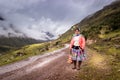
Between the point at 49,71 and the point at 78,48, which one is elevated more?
the point at 78,48

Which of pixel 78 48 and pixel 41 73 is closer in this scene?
pixel 41 73

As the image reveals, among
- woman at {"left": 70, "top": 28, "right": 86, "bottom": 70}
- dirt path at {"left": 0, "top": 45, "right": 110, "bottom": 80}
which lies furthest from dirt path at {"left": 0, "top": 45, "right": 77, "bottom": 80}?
woman at {"left": 70, "top": 28, "right": 86, "bottom": 70}

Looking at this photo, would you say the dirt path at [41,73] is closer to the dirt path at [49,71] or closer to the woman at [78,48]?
the dirt path at [49,71]

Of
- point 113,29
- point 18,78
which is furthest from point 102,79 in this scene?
point 113,29

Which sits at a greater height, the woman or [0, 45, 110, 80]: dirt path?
the woman

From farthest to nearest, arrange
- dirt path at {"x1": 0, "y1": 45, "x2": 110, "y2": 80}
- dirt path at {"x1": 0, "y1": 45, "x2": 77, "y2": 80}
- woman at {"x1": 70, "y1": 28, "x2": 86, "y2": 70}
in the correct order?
woman at {"x1": 70, "y1": 28, "x2": 86, "y2": 70} → dirt path at {"x1": 0, "y1": 45, "x2": 110, "y2": 80} → dirt path at {"x1": 0, "y1": 45, "x2": 77, "y2": 80}

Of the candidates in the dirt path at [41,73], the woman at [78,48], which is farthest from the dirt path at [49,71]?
the woman at [78,48]

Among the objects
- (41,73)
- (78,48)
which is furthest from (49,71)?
(78,48)

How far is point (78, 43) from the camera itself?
66.6 ft

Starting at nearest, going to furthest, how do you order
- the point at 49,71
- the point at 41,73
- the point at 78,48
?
the point at 41,73, the point at 78,48, the point at 49,71

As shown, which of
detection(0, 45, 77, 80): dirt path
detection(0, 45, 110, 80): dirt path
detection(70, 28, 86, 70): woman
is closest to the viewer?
detection(0, 45, 77, 80): dirt path

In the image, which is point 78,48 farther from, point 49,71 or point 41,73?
point 41,73

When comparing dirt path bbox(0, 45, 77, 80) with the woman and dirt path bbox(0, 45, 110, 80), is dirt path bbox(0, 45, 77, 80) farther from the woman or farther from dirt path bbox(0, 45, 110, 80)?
the woman

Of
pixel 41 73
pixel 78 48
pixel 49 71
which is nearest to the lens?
pixel 41 73
